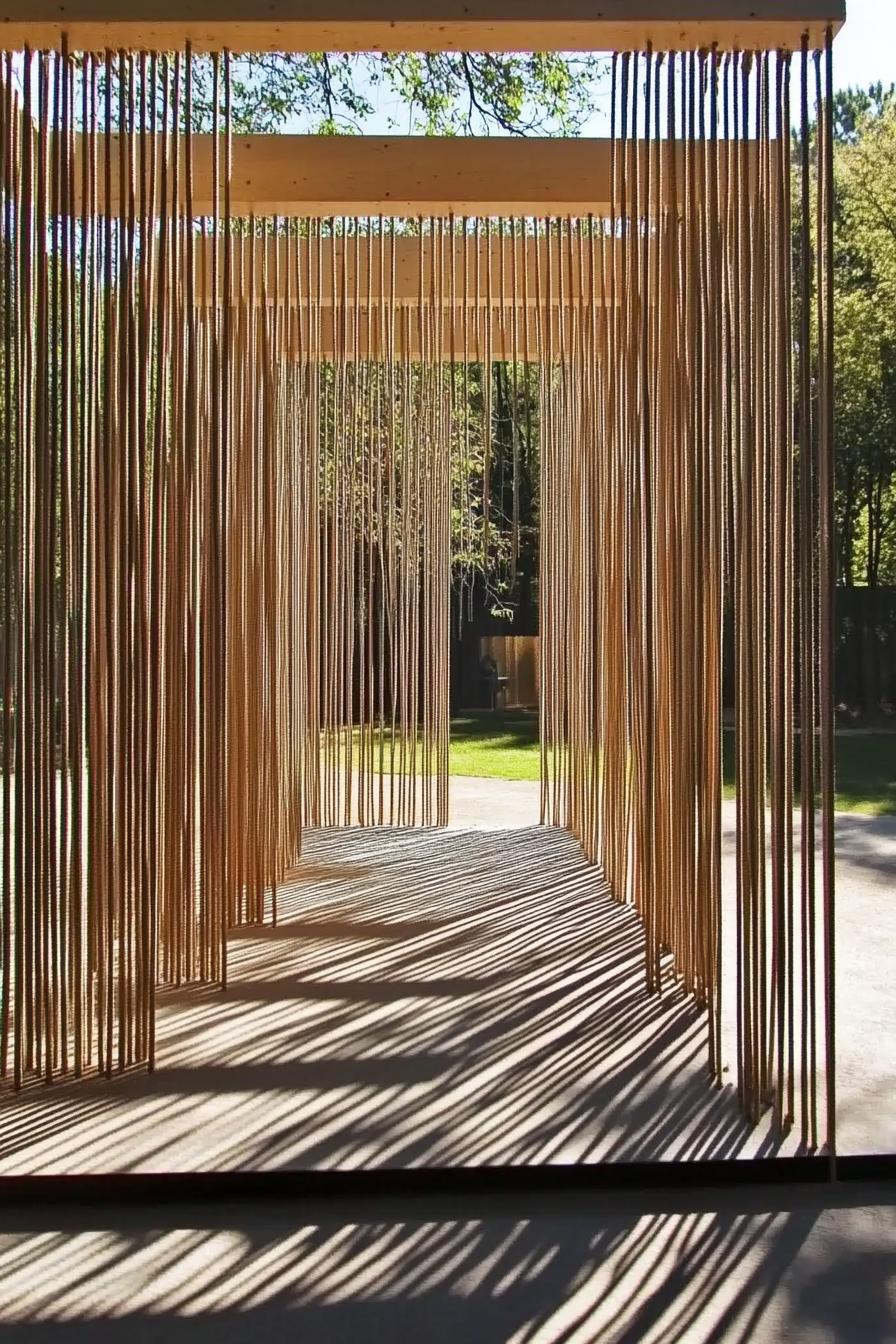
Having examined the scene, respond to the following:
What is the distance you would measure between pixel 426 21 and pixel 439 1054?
2.43m

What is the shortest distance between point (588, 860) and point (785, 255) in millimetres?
3483

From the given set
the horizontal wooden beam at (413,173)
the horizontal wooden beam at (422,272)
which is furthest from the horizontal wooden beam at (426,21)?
the horizontal wooden beam at (422,272)

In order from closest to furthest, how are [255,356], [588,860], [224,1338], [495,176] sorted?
[224,1338]
[495,176]
[255,356]
[588,860]

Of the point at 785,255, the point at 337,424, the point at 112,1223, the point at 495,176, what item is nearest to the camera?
the point at 112,1223

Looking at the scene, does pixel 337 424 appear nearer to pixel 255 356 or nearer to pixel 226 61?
pixel 255 356

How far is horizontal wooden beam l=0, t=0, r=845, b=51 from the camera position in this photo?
286 centimetres

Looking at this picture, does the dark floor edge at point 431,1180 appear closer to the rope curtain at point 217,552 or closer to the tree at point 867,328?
the rope curtain at point 217,552

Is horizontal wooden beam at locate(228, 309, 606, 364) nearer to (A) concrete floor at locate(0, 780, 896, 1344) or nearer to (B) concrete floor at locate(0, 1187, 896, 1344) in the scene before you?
(A) concrete floor at locate(0, 780, 896, 1344)

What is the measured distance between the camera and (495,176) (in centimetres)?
429

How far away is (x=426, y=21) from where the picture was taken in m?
2.87

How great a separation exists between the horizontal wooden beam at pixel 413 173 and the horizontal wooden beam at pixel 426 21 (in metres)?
1.26

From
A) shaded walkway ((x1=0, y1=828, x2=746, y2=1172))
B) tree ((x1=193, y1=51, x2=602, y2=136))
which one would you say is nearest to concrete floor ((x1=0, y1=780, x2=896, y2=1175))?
shaded walkway ((x1=0, y1=828, x2=746, y2=1172))

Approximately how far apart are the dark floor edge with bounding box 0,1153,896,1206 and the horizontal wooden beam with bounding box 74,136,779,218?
9.94ft

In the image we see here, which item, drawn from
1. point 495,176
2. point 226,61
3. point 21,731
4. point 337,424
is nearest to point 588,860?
point 337,424
